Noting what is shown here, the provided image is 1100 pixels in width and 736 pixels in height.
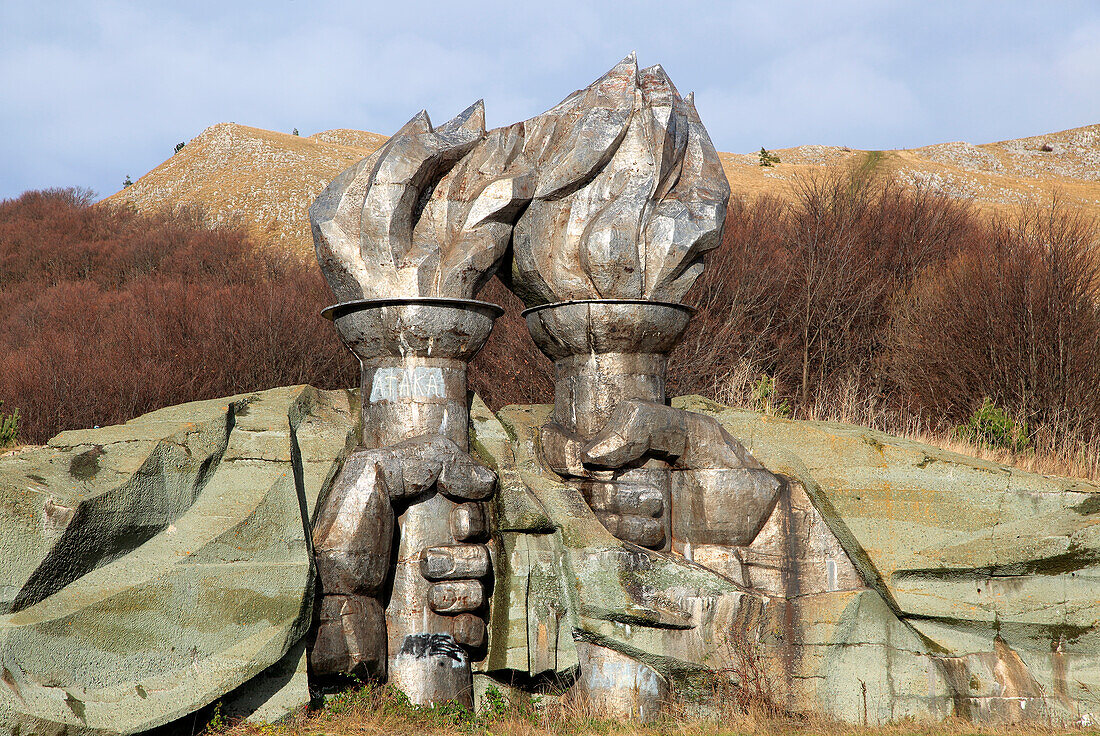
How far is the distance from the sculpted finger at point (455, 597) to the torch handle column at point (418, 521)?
6 centimetres

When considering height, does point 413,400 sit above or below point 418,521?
above

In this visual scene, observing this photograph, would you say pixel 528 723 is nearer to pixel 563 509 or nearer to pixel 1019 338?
pixel 563 509

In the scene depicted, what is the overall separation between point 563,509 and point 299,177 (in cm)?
3056

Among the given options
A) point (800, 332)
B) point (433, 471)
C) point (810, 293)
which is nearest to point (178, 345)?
point (800, 332)

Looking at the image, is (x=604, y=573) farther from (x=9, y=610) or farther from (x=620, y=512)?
(x=9, y=610)

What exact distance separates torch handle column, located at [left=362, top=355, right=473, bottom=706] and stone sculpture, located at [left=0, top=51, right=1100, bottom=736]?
15 mm

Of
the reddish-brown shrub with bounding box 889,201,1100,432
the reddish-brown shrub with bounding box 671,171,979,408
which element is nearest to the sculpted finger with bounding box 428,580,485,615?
the reddish-brown shrub with bounding box 889,201,1100,432

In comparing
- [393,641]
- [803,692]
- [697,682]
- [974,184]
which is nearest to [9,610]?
[393,641]

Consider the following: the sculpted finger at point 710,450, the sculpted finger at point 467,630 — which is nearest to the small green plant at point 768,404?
the sculpted finger at point 710,450

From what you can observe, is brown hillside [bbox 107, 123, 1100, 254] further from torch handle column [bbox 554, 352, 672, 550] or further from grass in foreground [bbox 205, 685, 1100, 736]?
grass in foreground [bbox 205, 685, 1100, 736]

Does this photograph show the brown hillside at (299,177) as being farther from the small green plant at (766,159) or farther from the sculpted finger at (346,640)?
the sculpted finger at (346,640)

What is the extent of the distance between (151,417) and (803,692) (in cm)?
350

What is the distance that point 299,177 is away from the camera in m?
33.4

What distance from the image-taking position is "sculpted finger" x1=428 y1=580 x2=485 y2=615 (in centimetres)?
471
